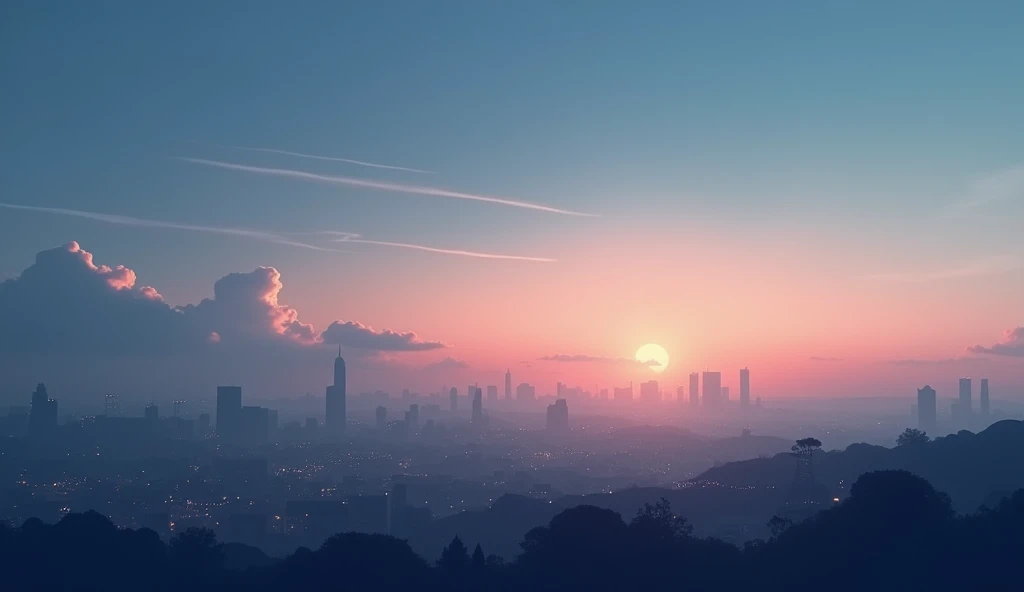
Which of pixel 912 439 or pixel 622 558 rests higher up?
pixel 912 439

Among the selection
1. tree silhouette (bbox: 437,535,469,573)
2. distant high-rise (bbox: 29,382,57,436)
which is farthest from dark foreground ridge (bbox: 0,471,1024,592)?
distant high-rise (bbox: 29,382,57,436)

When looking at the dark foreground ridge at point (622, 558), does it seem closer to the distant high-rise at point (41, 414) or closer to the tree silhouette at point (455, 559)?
the tree silhouette at point (455, 559)

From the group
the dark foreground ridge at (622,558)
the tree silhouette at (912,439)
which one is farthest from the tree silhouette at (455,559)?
the tree silhouette at (912,439)

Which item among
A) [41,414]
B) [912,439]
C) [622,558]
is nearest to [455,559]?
[622,558]

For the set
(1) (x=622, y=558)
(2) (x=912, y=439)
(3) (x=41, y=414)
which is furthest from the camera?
(3) (x=41, y=414)

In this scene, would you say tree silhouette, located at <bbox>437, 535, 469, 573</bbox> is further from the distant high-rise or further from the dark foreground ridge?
the distant high-rise

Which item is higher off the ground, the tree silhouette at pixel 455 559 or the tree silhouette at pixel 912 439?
the tree silhouette at pixel 912 439

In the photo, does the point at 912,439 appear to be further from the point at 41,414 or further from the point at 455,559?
the point at 41,414
